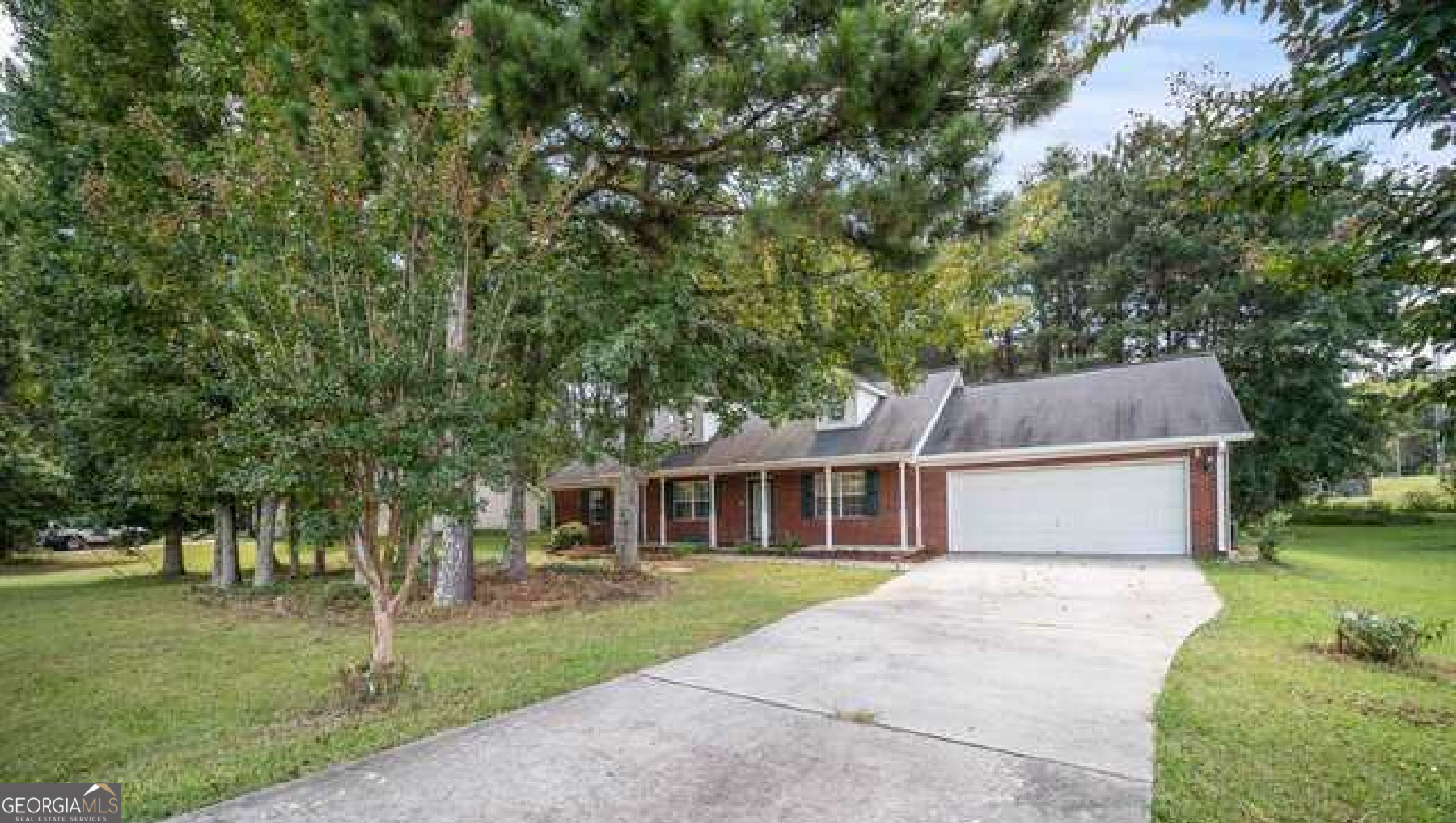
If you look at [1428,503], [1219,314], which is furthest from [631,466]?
[1428,503]

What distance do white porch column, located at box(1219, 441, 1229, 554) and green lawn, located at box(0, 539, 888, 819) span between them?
7.27 metres

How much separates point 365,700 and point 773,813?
326 cm

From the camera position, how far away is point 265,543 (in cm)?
1238

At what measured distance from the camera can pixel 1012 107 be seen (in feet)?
21.7

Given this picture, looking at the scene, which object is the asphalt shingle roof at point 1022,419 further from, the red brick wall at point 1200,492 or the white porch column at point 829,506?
the white porch column at point 829,506

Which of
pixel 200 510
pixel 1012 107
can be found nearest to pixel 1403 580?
pixel 1012 107

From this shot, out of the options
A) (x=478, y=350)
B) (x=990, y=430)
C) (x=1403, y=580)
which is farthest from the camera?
(x=990, y=430)

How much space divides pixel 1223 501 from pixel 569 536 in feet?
51.7

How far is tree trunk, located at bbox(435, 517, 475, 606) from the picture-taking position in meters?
9.44

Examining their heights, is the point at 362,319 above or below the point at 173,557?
above

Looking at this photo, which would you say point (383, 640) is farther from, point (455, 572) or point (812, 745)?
point (455, 572)

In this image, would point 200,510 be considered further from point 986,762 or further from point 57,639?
point 986,762

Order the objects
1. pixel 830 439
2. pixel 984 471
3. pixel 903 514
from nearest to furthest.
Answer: pixel 984 471 < pixel 903 514 < pixel 830 439

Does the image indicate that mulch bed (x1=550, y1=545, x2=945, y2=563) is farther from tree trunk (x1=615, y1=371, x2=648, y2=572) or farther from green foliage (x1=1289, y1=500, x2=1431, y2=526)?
green foliage (x1=1289, y1=500, x2=1431, y2=526)
